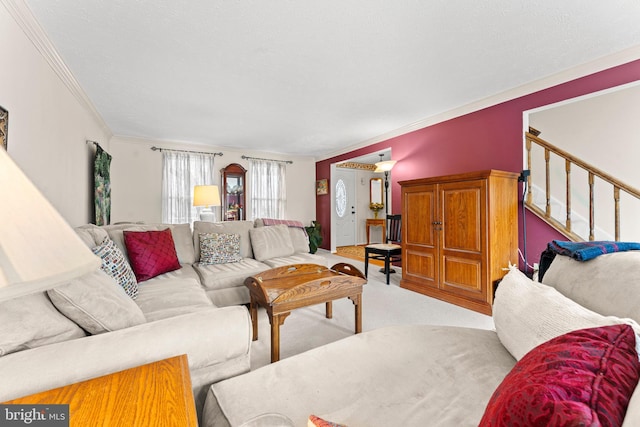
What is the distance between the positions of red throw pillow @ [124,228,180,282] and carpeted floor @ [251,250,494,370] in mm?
1038

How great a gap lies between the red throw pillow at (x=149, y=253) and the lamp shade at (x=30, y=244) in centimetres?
228

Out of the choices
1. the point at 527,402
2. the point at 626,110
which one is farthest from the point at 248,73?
the point at 626,110

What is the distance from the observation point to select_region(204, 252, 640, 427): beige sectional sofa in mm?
448

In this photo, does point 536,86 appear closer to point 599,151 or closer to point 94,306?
point 599,151

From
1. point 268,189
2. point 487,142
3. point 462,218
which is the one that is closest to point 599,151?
point 487,142

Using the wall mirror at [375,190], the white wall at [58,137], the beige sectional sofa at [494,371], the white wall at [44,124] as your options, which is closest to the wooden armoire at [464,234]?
the beige sectional sofa at [494,371]

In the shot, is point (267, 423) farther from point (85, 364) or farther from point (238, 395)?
point (85, 364)

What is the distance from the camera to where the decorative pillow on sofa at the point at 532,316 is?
82 centimetres

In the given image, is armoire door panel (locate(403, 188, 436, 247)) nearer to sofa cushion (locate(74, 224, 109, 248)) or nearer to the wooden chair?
the wooden chair

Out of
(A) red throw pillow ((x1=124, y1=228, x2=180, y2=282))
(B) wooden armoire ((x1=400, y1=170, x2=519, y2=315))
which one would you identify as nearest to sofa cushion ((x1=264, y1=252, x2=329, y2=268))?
(A) red throw pillow ((x1=124, y1=228, x2=180, y2=282))

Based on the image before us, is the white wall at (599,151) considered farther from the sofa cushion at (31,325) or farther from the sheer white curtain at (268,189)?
the sheer white curtain at (268,189)

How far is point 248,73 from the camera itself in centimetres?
262

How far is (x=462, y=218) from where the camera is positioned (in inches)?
115

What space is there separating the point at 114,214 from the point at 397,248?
4805 mm
